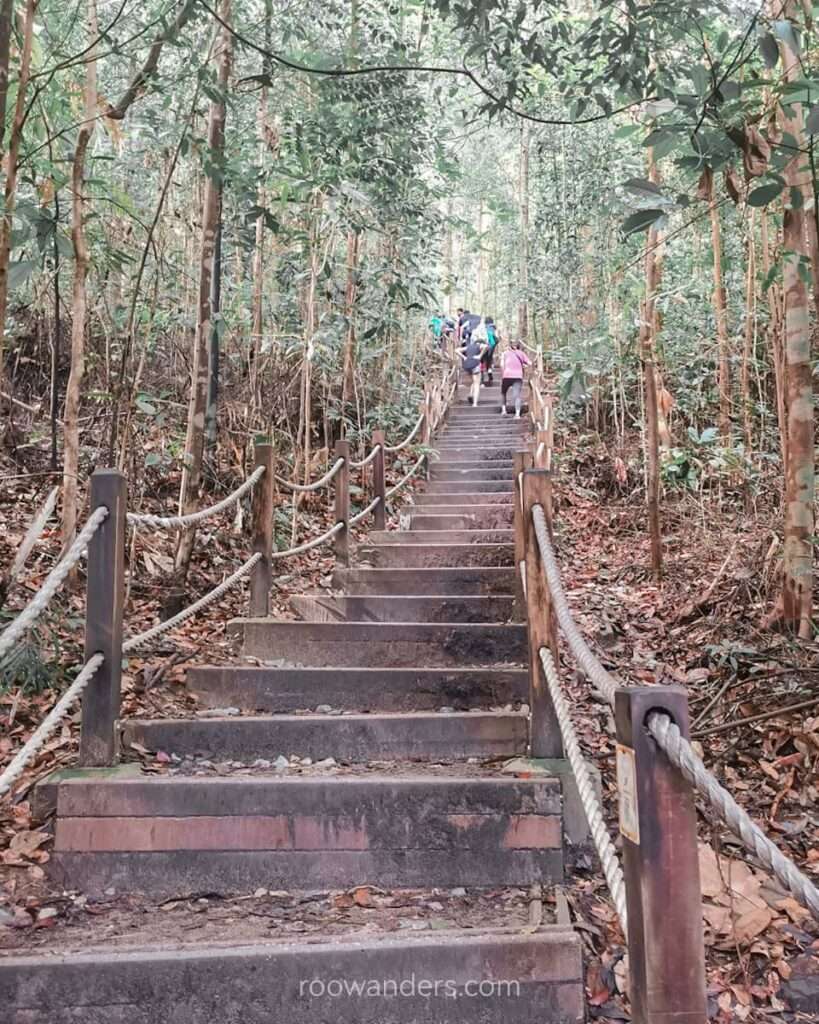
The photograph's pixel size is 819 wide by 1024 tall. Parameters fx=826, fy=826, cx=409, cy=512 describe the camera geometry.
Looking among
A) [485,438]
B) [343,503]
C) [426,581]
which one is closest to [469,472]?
[485,438]

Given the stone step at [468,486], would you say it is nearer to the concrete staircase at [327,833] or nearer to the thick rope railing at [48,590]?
the concrete staircase at [327,833]

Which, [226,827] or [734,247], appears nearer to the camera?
[226,827]

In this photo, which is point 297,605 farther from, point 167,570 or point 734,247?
point 734,247

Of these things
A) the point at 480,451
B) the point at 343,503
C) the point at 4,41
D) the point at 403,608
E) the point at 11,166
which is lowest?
the point at 403,608

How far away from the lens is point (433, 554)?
20.9 ft

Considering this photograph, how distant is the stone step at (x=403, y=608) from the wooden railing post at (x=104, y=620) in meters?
2.09

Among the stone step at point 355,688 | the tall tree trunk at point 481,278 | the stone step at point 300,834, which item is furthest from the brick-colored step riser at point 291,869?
the tall tree trunk at point 481,278

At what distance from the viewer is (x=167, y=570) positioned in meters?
5.01

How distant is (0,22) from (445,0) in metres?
1.90

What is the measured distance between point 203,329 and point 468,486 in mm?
5556

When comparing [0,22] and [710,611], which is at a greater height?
[0,22]

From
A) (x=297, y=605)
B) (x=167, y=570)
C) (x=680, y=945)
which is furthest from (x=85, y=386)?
(x=680, y=945)

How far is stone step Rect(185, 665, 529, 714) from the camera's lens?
3729 mm

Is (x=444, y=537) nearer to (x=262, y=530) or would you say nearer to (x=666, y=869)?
(x=262, y=530)
